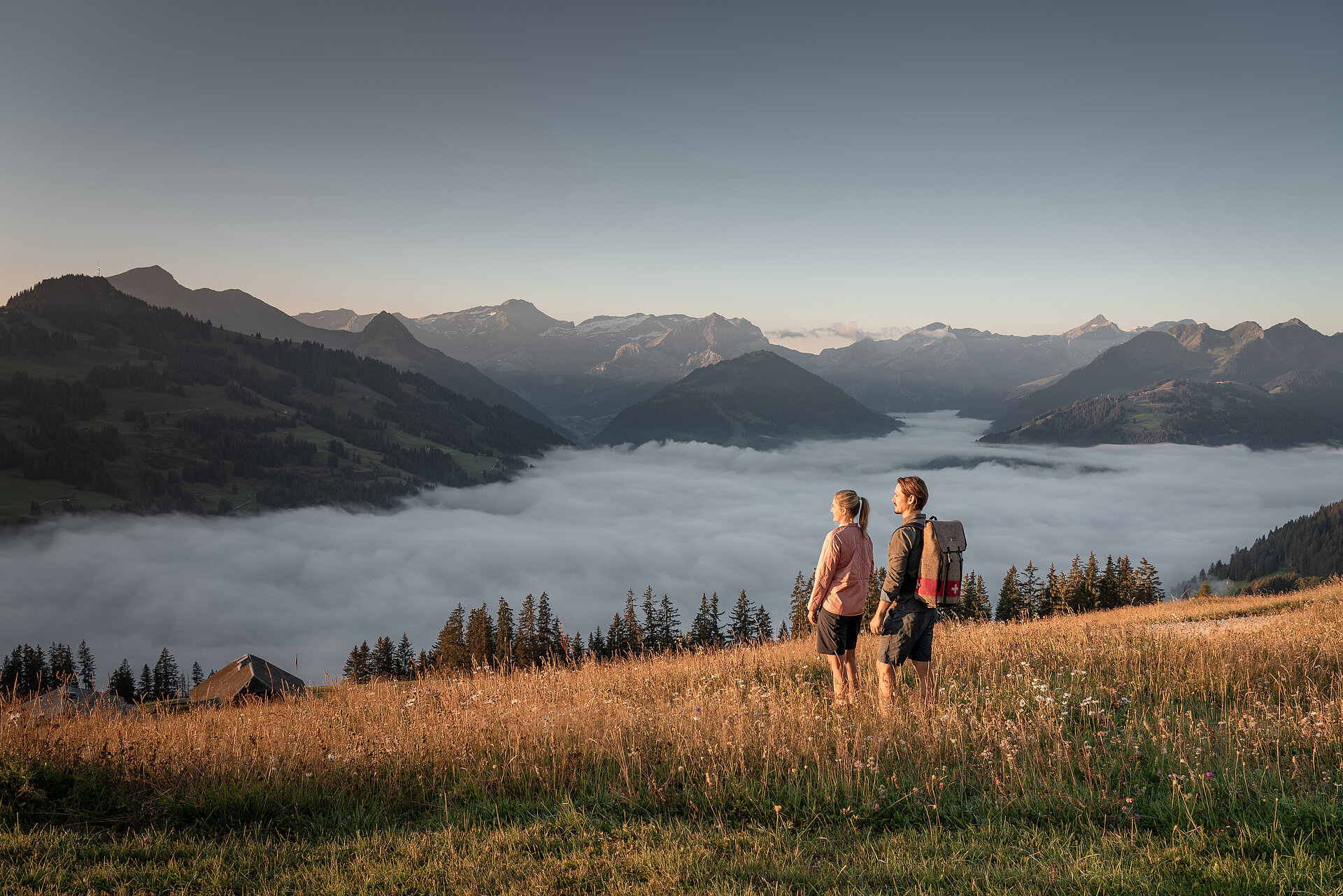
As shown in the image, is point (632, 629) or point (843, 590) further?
point (632, 629)

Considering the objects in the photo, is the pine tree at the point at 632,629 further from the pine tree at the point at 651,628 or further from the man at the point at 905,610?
the man at the point at 905,610

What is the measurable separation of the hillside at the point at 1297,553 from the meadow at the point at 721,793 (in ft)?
661

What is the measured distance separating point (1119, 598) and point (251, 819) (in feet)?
199

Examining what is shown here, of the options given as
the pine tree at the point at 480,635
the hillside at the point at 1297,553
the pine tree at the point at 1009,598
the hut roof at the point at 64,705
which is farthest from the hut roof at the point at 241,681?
the hillside at the point at 1297,553

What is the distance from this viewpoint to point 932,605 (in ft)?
21.9

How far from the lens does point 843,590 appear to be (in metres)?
7.36

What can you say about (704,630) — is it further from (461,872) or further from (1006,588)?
(461,872)

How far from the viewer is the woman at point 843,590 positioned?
727 cm

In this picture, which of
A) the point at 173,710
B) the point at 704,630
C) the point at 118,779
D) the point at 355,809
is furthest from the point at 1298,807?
the point at 704,630

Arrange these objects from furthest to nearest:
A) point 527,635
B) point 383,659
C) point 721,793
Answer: point 383,659, point 527,635, point 721,793

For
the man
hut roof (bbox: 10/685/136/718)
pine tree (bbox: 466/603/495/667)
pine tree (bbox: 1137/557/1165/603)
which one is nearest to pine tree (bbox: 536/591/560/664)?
pine tree (bbox: 466/603/495/667)

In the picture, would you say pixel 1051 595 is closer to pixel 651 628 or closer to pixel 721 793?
pixel 651 628

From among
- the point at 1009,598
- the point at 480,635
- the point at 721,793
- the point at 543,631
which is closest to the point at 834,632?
the point at 721,793

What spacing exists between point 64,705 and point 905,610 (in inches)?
415
